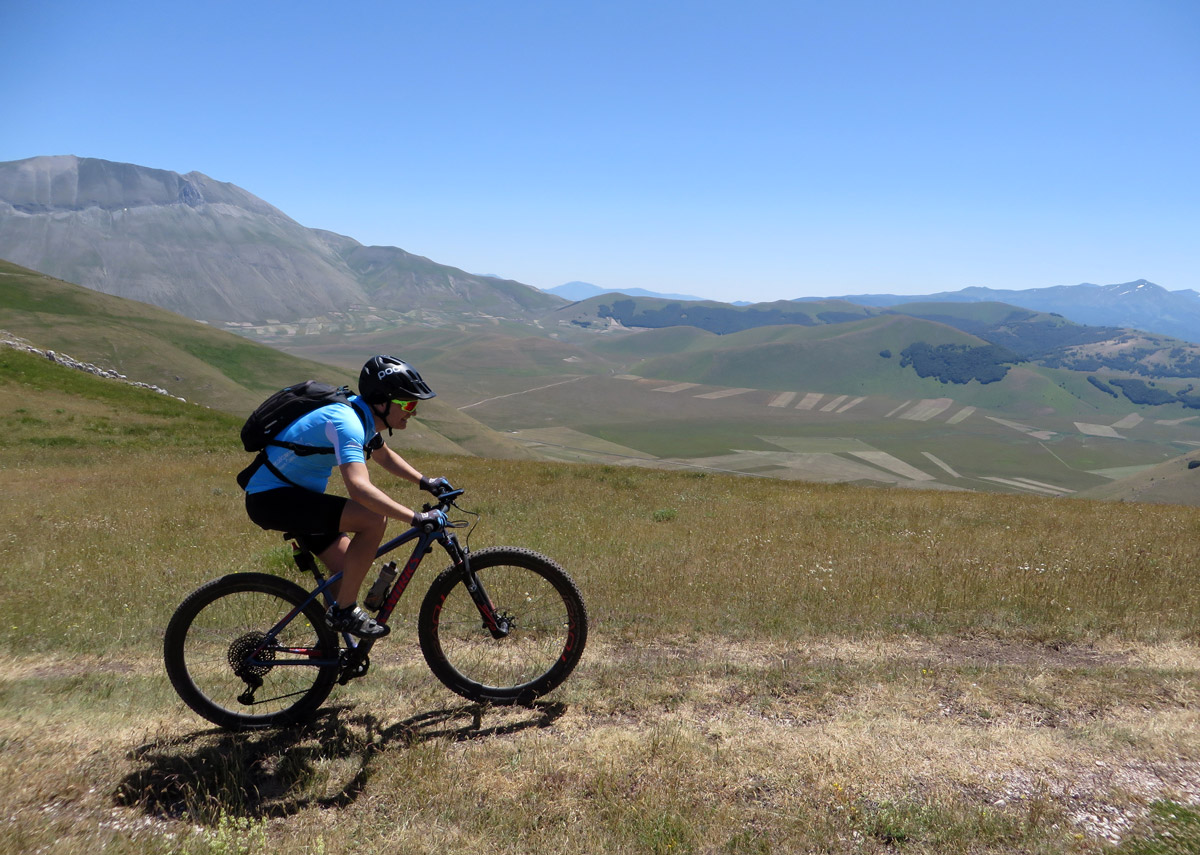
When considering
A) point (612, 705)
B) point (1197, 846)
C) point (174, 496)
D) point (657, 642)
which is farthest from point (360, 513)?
point (174, 496)

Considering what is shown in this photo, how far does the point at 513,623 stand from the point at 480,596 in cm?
42

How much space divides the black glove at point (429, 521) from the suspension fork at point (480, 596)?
308 millimetres

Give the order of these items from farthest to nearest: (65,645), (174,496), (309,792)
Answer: (174,496), (65,645), (309,792)

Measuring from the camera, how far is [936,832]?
14.8ft

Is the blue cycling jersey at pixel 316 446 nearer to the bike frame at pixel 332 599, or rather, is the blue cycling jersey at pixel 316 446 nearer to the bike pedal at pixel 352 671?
the bike frame at pixel 332 599

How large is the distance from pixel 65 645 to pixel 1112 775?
34.5 ft

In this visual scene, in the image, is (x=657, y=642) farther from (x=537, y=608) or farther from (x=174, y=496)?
(x=174, y=496)

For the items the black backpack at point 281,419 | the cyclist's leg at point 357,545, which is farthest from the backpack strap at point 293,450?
the cyclist's leg at point 357,545

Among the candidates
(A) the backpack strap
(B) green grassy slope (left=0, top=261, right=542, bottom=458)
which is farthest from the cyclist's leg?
(B) green grassy slope (left=0, top=261, right=542, bottom=458)

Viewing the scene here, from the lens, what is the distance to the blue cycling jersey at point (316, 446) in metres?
5.27

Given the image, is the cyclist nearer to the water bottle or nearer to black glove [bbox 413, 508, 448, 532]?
black glove [bbox 413, 508, 448, 532]

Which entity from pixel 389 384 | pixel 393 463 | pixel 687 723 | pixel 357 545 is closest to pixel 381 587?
pixel 357 545

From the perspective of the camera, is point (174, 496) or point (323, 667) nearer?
point (323, 667)

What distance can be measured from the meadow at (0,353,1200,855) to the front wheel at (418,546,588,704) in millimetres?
230
